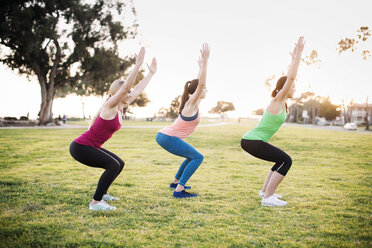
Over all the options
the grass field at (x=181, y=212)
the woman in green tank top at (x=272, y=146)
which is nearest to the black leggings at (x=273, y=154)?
the woman in green tank top at (x=272, y=146)

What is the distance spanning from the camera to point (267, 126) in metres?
4.70

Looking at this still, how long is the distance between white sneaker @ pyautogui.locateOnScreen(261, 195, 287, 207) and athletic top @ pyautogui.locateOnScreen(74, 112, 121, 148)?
9.12 feet

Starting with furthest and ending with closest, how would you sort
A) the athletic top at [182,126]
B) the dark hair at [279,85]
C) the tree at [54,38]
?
the tree at [54,38]
the athletic top at [182,126]
the dark hair at [279,85]

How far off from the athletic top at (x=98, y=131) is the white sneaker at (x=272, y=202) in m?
2.78

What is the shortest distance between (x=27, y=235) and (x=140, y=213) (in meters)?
1.51

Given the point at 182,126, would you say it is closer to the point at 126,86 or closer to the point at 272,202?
the point at 126,86

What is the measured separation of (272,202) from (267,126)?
1.30 m

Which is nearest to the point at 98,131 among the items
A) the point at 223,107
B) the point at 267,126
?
the point at 267,126

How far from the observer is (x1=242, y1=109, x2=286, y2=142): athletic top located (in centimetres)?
462

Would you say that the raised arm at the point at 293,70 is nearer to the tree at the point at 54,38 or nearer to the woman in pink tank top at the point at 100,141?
the woman in pink tank top at the point at 100,141

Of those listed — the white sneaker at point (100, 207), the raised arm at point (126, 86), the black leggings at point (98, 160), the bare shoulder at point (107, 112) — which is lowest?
the white sneaker at point (100, 207)

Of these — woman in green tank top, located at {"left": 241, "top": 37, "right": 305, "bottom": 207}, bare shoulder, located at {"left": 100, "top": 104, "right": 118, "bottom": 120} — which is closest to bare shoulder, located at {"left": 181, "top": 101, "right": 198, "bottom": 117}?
woman in green tank top, located at {"left": 241, "top": 37, "right": 305, "bottom": 207}

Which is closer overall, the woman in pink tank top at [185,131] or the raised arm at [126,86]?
the raised arm at [126,86]

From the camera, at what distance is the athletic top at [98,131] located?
13.4ft
